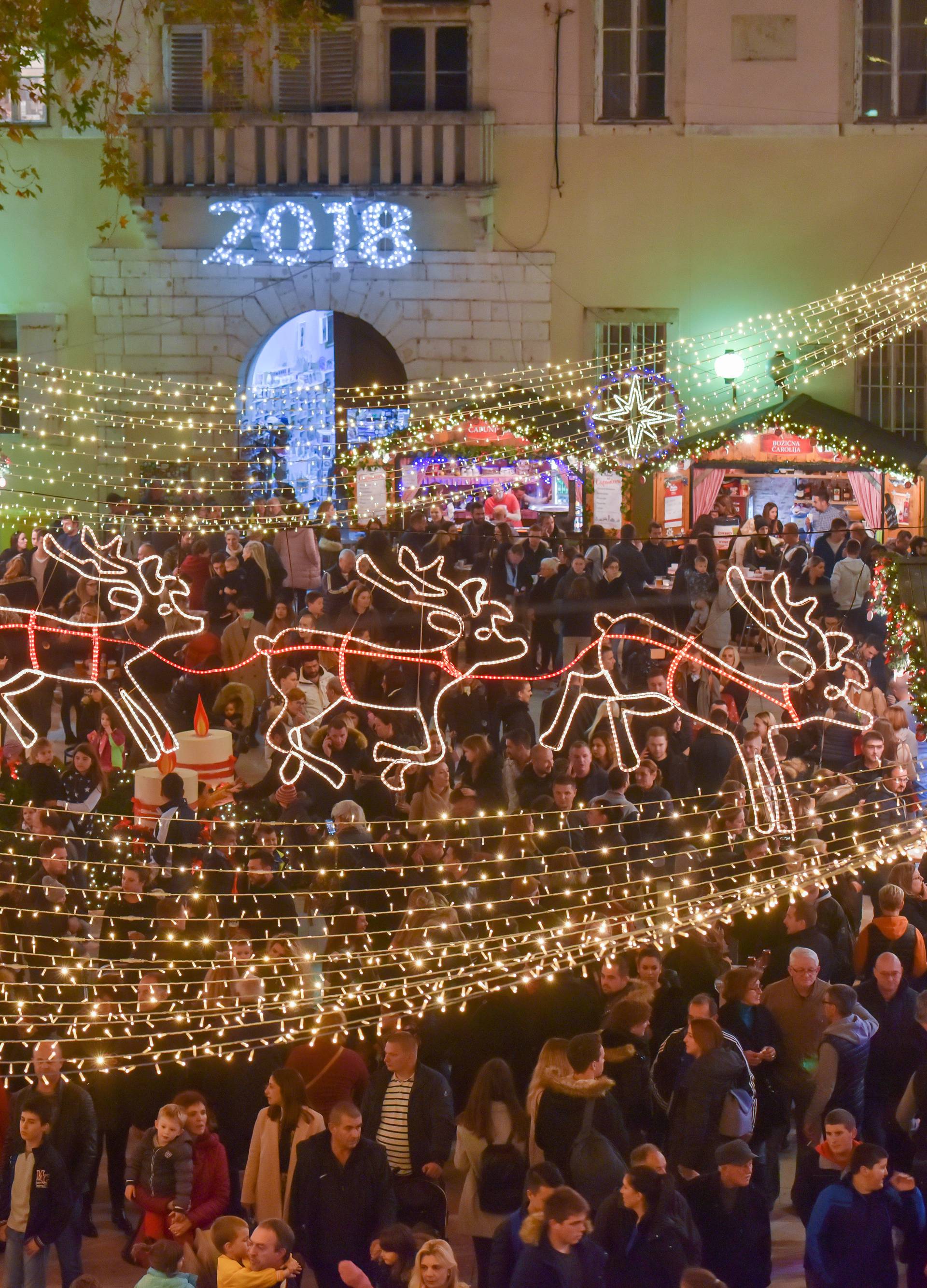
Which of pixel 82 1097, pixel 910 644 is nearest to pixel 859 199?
pixel 910 644

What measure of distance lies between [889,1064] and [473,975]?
6.21ft

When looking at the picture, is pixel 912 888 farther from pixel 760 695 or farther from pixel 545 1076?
pixel 760 695

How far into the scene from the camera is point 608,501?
63.1 ft

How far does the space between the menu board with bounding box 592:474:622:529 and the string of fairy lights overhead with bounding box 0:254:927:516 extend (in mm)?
1211

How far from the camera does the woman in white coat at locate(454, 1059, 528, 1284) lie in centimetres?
672

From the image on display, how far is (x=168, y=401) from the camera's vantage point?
809 inches

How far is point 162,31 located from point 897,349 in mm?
9477

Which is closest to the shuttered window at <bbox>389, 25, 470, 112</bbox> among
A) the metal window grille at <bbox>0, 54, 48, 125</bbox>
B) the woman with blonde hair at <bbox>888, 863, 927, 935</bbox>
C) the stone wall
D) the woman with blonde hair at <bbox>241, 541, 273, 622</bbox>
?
the stone wall

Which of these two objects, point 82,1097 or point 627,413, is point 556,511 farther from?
point 82,1097

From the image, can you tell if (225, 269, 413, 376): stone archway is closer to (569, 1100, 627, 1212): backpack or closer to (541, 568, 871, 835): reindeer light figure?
(541, 568, 871, 835): reindeer light figure

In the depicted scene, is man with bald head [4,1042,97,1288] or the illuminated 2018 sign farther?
the illuminated 2018 sign

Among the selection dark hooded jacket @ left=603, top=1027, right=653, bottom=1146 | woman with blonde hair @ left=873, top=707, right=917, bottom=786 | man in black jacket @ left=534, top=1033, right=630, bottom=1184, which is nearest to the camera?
man in black jacket @ left=534, top=1033, right=630, bottom=1184

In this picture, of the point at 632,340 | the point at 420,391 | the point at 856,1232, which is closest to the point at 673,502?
the point at 632,340

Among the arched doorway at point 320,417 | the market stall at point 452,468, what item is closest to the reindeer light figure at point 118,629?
the market stall at point 452,468
